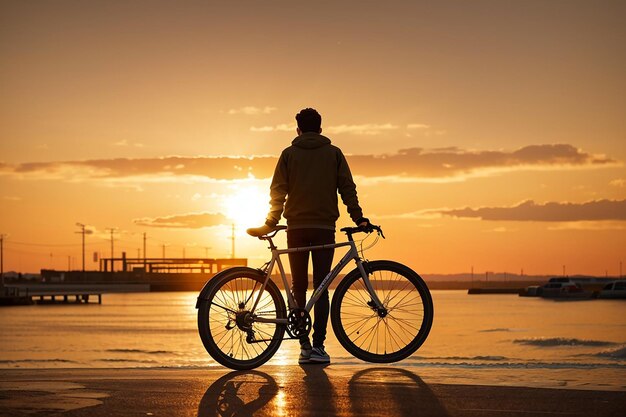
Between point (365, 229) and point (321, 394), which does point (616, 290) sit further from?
point (321, 394)

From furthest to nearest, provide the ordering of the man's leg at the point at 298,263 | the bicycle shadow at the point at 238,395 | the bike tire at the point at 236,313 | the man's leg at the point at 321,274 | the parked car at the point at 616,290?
the parked car at the point at 616,290 → the man's leg at the point at 298,263 → the man's leg at the point at 321,274 → the bike tire at the point at 236,313 → the bicycle shadow at the point at 238,395

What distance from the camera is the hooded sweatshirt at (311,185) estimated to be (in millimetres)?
8461

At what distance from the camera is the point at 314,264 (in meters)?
8.38

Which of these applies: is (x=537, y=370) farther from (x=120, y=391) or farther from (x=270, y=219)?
(x=120, y=391)

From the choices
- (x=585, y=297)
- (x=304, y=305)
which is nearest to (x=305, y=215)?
(x=304, y=305)

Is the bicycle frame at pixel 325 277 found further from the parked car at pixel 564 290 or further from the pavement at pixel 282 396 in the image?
the parked car at pixel 564 290

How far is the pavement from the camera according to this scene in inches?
217

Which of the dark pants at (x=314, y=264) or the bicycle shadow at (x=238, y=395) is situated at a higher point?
the dark pants at (x=314, y=264)

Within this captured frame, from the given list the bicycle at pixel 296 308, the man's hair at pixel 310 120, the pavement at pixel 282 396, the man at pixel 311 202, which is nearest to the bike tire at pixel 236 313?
the bicycle at pixel 296 308

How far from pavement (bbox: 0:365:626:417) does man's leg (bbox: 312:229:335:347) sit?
2.88 ft

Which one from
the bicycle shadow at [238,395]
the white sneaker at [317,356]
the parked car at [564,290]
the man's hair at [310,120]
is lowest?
the parked car at [564,290]

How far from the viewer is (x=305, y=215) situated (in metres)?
8.45

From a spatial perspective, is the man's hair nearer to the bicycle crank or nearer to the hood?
the hood

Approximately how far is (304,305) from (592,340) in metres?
39.9
